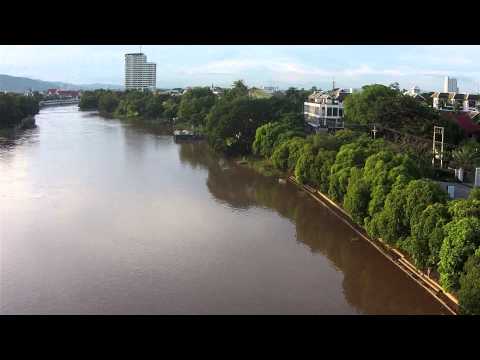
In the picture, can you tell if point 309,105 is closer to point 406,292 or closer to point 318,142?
point 318,142

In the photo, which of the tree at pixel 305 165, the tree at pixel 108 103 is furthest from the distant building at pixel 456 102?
the tree at pixel 108 103

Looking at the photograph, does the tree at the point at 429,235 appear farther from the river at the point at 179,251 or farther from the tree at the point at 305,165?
the tree at the point at 305,165

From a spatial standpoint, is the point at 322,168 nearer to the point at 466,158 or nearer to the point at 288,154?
the point at 288,154

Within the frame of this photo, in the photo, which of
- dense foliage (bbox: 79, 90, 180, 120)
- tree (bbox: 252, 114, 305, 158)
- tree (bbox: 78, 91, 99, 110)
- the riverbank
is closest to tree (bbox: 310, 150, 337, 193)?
the riverbank

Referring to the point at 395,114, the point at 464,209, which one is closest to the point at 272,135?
the point at 395,114

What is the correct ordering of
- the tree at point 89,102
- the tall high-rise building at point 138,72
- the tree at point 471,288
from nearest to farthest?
the tree at point 471,288 < the tree at point 89,102 < the tall high-rise building at point 138,72
